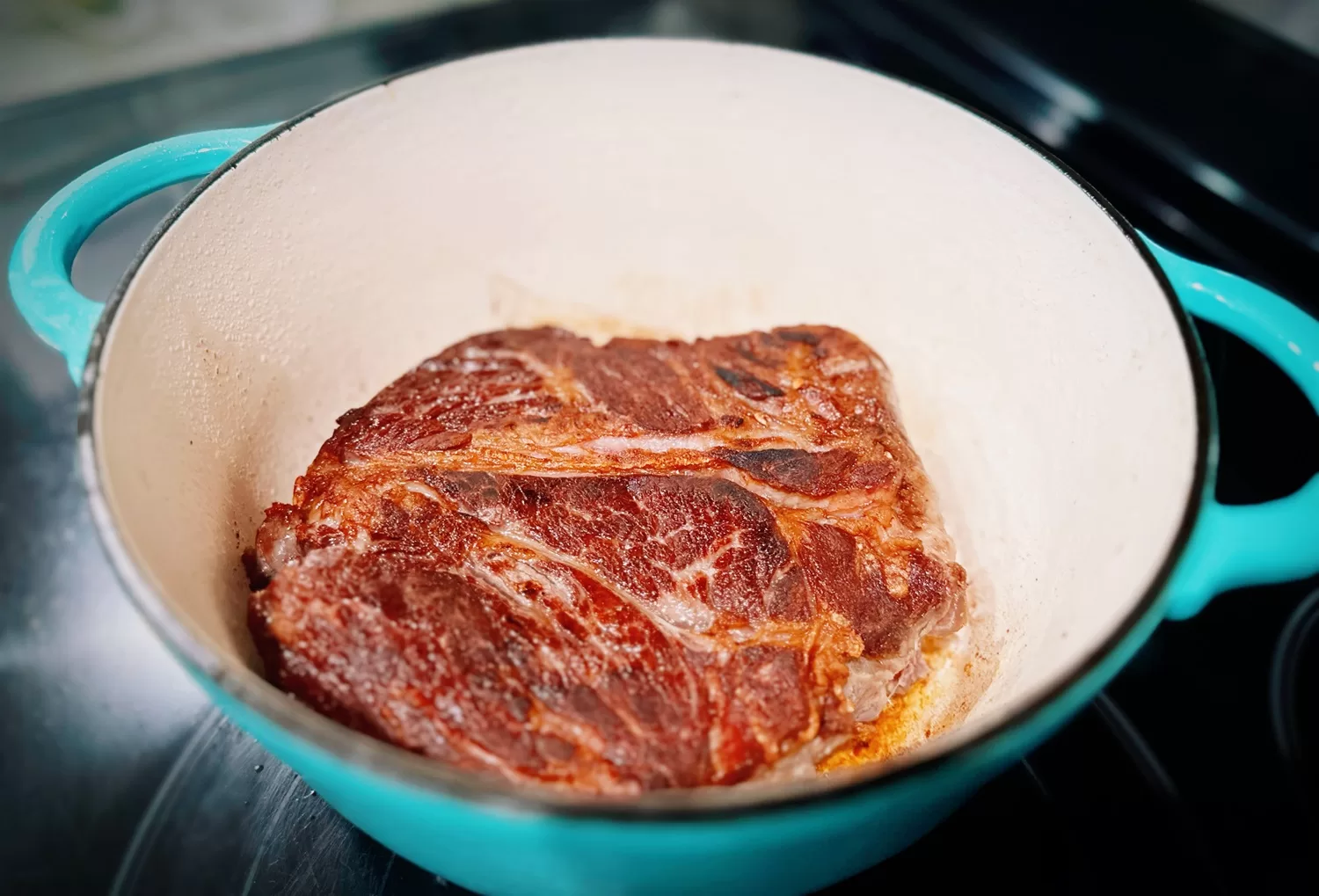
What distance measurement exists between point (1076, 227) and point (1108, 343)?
21 centimetres

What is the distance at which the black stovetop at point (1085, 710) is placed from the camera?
4.81ft

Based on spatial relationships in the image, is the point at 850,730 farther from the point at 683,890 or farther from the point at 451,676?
the point at 451,676

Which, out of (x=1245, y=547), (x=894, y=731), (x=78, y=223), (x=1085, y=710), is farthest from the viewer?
(x=1085, y=710)

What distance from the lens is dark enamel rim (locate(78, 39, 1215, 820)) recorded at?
75 cm

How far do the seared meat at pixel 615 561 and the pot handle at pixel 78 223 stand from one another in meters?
0.40

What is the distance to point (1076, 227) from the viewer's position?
1.43m

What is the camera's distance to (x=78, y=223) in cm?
133


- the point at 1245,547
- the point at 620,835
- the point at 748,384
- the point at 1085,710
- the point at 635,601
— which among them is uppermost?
the point at 1245,547

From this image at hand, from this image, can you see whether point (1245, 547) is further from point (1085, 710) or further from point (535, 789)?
point (535, 789)

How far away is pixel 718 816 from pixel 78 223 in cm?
127

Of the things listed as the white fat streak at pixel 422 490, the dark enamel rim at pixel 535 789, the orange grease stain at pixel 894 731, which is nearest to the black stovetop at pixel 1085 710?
the orange grease stain at pixel 894 731

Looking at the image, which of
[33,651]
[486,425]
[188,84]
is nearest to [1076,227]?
[486,425]

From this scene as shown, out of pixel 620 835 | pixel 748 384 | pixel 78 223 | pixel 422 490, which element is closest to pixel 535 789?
pixel 620 835

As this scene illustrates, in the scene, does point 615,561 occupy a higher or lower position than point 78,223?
lower
